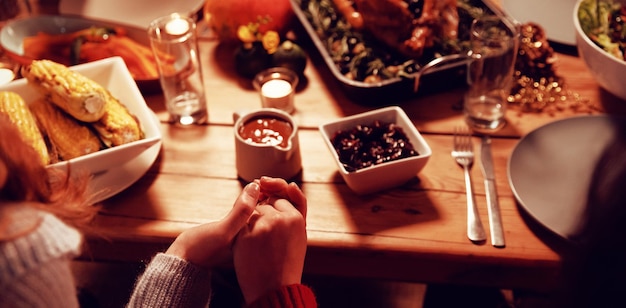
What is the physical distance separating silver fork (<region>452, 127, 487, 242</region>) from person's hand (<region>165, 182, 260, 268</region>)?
1.19 feet

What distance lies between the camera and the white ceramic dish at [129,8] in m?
1.60

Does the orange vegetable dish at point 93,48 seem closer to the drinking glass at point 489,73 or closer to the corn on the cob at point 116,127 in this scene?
the corn on the cob at point 116,127

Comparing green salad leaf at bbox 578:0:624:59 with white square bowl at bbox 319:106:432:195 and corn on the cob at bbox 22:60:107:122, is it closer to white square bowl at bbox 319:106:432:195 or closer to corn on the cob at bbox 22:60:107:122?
white square bowl at bbox 319:106:432:195

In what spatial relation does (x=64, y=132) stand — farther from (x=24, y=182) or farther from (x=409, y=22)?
(x=409, y=22)

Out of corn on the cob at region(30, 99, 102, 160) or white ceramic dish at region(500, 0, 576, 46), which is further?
white ceramic dish at region(500, 0, 576, 46)

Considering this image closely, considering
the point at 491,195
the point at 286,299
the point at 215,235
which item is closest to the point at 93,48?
the point at 215,235

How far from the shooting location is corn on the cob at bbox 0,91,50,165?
3.15 ft

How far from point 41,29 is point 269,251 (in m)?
0.92

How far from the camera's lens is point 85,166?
0.96 meters

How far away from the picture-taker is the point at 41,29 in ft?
4.72

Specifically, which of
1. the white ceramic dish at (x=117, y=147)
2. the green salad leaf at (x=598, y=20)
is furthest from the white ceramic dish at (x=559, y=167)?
the white ceramic dish at (x=117, y=147)

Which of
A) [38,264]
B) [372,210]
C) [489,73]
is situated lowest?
[372,210]

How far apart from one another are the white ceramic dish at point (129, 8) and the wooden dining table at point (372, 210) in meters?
0.47

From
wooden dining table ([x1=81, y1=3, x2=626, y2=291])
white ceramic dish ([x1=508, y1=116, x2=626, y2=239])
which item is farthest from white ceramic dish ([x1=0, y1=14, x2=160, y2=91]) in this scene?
white ceramic dish ([x1=508, y1=116, x2=626, y2=239])
